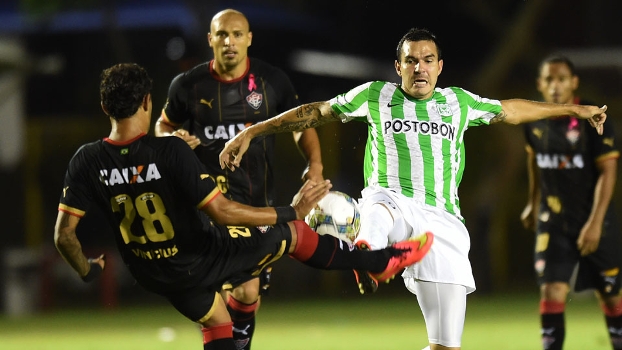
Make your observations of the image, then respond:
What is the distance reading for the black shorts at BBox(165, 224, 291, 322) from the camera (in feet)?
19.2

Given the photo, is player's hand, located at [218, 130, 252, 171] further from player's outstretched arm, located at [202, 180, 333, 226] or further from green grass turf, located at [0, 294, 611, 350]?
green grass turf, located at [0, 294, 611, 350]

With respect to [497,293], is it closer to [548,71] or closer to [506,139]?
[506,139]

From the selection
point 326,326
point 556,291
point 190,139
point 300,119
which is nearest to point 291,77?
point 326,326

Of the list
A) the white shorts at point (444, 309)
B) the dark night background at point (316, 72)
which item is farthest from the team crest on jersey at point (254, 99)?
the dark night background at point (316, 72)

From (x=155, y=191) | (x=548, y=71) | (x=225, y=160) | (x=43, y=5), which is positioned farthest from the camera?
(x=43, y=5)

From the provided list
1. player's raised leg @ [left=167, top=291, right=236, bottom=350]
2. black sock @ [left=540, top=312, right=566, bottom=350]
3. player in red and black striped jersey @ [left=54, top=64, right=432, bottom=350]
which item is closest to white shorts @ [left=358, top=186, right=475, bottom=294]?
player in red and black striped jersey @ [left=54, top=64, right=432, bottom=350]

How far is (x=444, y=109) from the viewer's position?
19.9 feet

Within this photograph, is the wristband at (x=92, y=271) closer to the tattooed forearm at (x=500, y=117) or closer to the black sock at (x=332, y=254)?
the black sock at (x=332, y=254)

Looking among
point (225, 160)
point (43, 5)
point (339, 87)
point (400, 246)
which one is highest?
point (43, 5)

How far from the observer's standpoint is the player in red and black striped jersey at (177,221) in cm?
559

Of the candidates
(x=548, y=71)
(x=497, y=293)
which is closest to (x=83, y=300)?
(x=497, y=293)

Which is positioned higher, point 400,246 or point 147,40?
point 147,40

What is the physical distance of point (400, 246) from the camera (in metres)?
5.81

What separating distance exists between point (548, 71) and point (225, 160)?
289 centimetres
